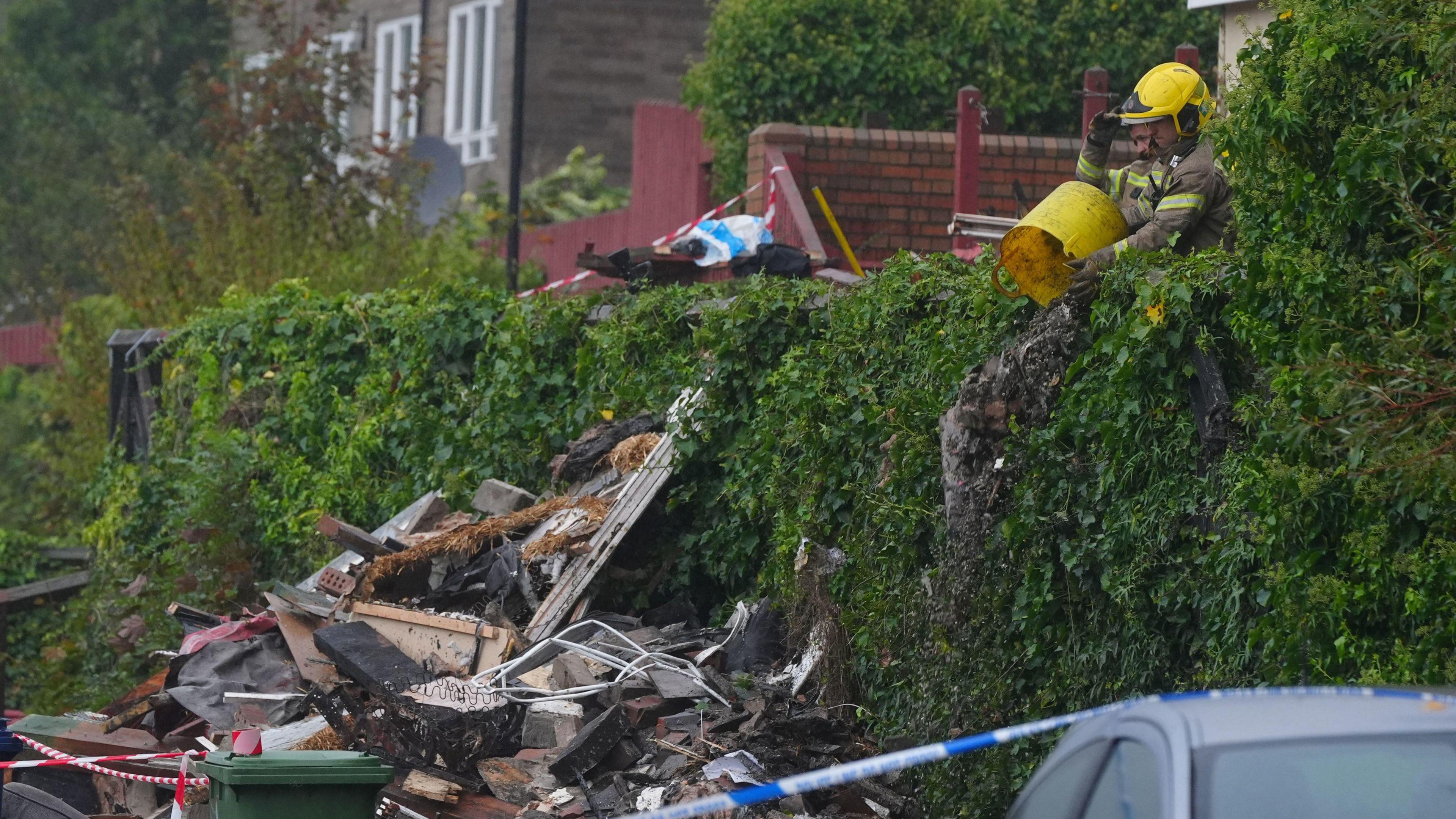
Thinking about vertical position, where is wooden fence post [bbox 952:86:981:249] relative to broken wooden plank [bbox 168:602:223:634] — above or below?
above

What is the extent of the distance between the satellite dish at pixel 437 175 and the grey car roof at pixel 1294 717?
19.7 m

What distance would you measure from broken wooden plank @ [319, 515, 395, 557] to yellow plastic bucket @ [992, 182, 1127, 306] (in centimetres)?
485

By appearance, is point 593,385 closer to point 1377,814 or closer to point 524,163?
point 1377,814

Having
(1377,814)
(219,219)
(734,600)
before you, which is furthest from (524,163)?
(1377,814)

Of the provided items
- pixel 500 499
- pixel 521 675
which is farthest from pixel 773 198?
pixel 521 675

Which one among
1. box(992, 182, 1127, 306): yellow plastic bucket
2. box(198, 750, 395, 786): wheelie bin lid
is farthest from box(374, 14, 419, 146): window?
box(198, 750, 395, 786): wheelie bin lid

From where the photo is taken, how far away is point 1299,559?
4906 millimetres

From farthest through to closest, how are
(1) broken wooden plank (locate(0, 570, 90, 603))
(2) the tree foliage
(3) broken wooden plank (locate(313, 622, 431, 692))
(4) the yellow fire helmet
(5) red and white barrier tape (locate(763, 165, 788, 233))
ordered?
(1) broken wooden plank (locate(0, 570, 90, 603)), (2) the tree foliage, (5) red and white barrier tape (locate(763, 165, 788, 233)), (3) broken wooden plank (locate(313, 622, 431, 692)), (4) the yellow fire helmet

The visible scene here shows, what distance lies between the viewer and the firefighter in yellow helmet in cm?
665

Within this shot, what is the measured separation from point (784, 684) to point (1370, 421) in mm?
4086

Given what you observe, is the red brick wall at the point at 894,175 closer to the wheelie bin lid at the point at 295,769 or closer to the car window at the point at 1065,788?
the wheelie bin lid at the point at 295,769

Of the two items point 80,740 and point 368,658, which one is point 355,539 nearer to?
point 368,658

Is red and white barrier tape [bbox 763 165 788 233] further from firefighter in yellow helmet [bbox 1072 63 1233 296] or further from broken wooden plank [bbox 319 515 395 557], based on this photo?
firefighter in yellow helmet [bbox 1072 63 1233 296]

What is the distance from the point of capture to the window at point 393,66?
95.4ft
